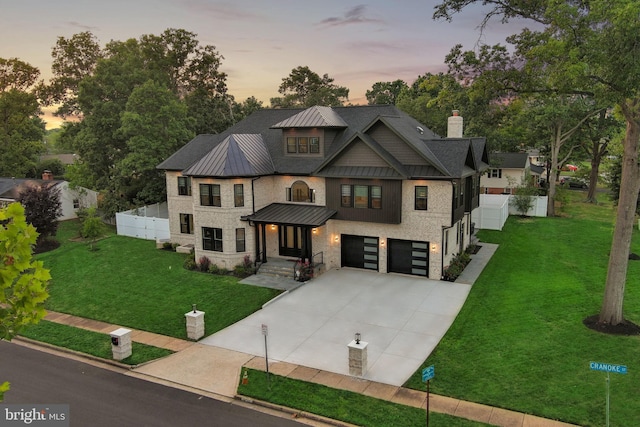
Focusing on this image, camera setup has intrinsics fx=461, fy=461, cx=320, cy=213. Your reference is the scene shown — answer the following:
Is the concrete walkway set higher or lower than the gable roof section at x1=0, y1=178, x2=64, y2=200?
lower

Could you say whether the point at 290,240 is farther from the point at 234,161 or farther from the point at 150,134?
the point at 150,134

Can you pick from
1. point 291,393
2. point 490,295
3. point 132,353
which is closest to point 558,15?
point 490,295

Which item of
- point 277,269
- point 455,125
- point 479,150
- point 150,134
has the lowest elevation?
point 277,269

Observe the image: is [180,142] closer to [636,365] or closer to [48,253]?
[48,253]

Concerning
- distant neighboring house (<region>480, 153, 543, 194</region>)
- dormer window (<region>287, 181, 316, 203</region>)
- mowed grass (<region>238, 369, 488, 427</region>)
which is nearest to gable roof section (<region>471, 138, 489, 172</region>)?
dormer window (<region>287, 181, 316, 203</region>)

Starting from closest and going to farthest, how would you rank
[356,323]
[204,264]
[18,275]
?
[18,275]
[356,323]
[204,264]

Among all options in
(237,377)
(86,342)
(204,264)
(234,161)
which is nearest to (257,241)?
(204,264)

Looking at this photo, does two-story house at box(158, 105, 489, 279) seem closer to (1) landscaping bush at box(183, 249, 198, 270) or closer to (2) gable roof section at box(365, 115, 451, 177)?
(2) gable roof section at box(365, 115, 451, 177)
